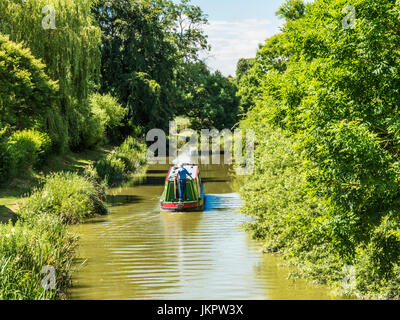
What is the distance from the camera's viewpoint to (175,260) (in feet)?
51.8

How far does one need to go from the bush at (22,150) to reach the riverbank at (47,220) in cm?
65

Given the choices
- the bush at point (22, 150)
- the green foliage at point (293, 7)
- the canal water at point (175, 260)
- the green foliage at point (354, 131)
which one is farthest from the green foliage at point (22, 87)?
the green foliage at point (293, 7)

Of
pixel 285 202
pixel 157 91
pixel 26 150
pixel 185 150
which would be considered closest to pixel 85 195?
pixel 26 150

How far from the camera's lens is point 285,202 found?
14.8m

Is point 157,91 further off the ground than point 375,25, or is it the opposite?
point 157,91

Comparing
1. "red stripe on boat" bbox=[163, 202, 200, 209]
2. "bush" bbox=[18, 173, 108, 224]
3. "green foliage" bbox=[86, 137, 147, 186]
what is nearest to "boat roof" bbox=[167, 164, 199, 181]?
"red stripe on boat" bbox=[163, 202, 200, 209]

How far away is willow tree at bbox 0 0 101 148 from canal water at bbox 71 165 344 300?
20.6 ft

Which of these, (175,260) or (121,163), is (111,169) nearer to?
(121,163)

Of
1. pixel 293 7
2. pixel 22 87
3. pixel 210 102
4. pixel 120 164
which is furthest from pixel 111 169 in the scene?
pixel 210 102

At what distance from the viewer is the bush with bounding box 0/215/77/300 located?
31.7 feet

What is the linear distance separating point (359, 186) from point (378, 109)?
1477mm

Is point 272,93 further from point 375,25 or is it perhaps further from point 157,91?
point 157,91

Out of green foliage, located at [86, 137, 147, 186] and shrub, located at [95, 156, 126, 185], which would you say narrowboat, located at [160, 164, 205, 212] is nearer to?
green foliage, located at [86, 137, 147, 186]

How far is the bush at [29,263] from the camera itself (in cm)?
967
